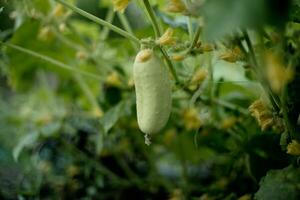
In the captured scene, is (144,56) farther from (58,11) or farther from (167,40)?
(58,11)

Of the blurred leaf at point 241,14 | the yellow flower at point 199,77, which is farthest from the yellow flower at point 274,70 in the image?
the yellow flower at point 199,77

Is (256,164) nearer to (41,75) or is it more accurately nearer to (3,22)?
(3,22)


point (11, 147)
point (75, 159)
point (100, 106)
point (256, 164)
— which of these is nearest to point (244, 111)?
point (256, 164)

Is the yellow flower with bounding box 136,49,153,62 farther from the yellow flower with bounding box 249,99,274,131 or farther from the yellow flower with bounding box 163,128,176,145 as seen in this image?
the yellow flower with bounding box 163,128,176,145

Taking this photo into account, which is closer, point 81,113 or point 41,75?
point 81,113

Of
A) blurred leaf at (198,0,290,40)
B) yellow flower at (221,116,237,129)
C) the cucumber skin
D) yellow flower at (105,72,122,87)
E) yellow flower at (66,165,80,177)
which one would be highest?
blurred leaf at (198,0,290,40)

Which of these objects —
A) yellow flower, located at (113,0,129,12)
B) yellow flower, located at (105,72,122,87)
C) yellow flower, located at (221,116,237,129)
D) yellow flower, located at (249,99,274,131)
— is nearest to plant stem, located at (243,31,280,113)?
yellow flower, located at (249,99,274,131)
